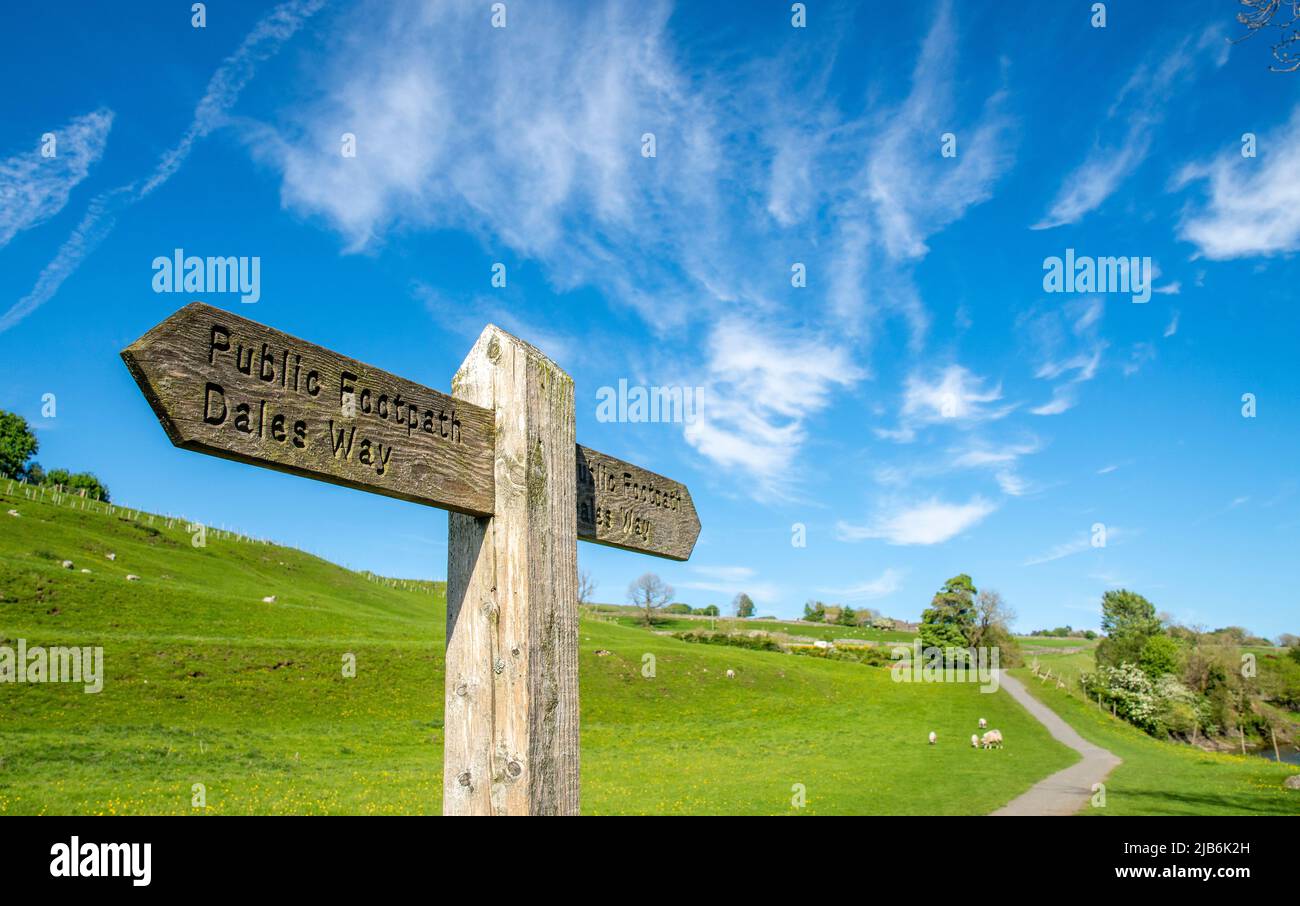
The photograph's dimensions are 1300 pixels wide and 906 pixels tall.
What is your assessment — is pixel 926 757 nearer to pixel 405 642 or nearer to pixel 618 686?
pixel 618 686

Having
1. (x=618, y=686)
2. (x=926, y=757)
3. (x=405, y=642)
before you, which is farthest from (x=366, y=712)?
(x=926, y=757)

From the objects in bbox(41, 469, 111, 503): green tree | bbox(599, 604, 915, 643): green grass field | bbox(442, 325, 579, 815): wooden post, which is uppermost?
bbox(41, 469, 111, 503): green tree

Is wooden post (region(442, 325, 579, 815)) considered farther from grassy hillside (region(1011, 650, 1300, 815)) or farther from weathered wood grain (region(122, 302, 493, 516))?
grassy hillside (region(1011, 650, 1300, 815))

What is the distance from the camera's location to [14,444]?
82.1 metres

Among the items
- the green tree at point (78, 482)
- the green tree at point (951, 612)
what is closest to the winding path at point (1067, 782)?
the green tree at point (951, 612)

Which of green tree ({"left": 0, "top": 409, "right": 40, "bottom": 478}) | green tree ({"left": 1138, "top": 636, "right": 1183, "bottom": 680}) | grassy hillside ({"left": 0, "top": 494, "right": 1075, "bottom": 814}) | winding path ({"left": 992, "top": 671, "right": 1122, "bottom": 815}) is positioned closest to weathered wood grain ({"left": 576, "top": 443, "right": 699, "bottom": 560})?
grassy hillside ({"left": 0, "top": 494, "right": 1075, "bottom": 814})

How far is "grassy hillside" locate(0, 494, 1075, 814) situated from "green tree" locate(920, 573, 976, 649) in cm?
2002

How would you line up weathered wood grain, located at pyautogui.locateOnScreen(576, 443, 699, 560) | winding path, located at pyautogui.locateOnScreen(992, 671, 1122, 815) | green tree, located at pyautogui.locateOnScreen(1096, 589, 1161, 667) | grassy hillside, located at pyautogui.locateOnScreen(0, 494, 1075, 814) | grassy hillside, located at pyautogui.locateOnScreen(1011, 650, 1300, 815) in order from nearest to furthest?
weathered wood grain, located at pyautogui.locateOnScreen(576, 443, 699, 560)
grassy hillside, located at pyautogui.locateOnScreen(0, 494, 1075, 814)
winding path, located at pyautogui.locateOnScreen(992, 671, 1122, 815)
grassy hillside, located at pyautogui.locateOnScreen(1011, 650, 1300, 815)
green tree, located at pyautogui.locateOnScreen(1096, 589, 1161, 667)

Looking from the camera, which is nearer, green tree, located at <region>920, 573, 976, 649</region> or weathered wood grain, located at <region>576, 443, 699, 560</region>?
weathered wood grain, located at <region>576, 443, 699, 560</region>

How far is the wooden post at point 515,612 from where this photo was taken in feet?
8.21

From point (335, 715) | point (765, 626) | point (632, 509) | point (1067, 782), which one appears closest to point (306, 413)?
point (632, 509)

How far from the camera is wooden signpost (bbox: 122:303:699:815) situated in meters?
2.05
